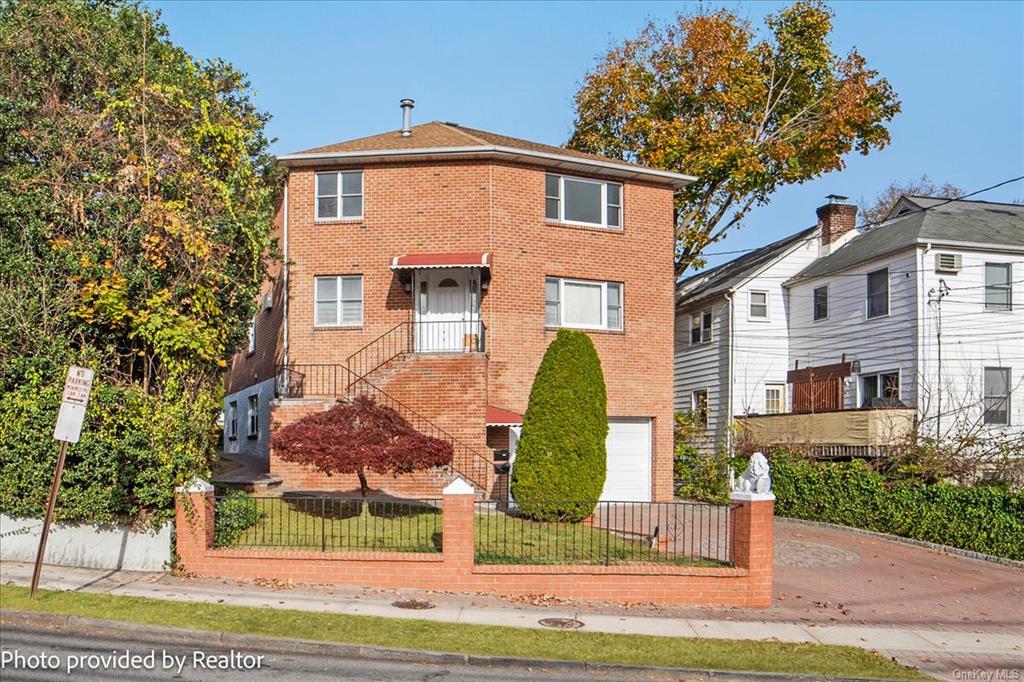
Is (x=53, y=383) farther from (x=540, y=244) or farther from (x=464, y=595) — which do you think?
(x=540, y=244)

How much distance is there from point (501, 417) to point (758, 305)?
15312 mm

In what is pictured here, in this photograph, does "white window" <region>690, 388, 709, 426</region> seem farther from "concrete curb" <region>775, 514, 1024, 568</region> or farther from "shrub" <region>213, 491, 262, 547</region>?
"shrub" <region>213, 491, 262, 547</region>

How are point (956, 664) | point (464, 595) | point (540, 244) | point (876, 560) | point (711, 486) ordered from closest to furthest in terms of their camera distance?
1. point (956, 664)
2. point (464, 595)
3. point (876, 560)
4. point (540, 244)
5. point (711, 486)

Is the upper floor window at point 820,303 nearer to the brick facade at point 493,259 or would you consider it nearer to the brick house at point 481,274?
the brick house at point 481,274

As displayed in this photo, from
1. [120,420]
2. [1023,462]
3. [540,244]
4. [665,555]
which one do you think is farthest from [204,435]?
[1023,462]

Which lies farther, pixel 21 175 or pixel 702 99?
pixel 702 99

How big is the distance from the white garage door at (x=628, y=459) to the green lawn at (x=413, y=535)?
229 inches

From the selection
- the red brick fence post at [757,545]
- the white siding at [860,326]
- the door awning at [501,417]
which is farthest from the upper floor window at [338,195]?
the white siding at [860,326]

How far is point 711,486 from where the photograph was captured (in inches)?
1049

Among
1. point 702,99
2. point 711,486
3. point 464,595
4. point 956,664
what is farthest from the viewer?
point 702,99

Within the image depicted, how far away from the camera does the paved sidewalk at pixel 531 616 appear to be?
40.0 ft

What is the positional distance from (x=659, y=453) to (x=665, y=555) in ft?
28.3

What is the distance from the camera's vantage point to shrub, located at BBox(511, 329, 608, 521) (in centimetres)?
1784

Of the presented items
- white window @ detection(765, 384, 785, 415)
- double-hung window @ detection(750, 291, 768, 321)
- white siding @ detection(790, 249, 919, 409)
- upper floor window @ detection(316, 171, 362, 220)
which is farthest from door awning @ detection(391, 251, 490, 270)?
white window @ detection(765, 384, 785, 415)
